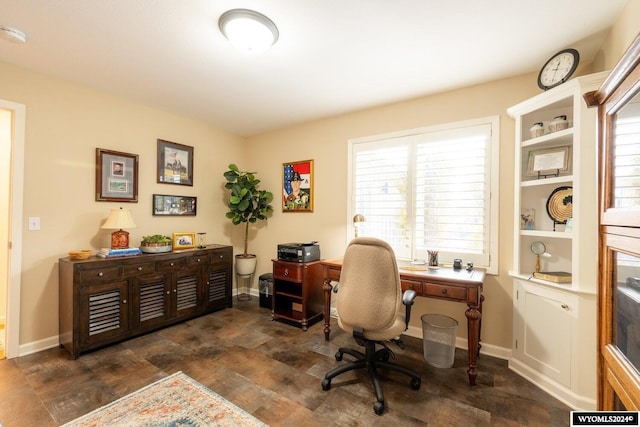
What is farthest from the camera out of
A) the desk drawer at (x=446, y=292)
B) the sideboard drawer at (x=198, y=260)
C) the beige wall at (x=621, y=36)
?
the sideboard drawer at (x=198, y=260)

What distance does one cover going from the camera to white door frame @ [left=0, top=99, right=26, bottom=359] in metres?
2.43

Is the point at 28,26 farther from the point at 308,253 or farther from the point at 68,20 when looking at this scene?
the point at 308,253

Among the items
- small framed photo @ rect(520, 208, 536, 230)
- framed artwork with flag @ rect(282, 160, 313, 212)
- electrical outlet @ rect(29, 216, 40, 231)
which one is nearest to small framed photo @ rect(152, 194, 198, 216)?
electrical outlet @ rect(29, 216, 40, 231)

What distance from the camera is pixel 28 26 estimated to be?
1.91 m

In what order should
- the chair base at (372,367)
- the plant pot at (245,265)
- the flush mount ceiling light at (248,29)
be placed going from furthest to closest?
the plant pot at (245,265) < the chair base at (372,367) < the flush mount ceiling light at (248,29)

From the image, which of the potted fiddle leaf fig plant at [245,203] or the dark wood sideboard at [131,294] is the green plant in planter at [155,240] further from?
the potted fiddle leaf fig plant at [245,203]

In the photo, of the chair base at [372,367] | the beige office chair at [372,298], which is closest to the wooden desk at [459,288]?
the beige office chair at [372,298]

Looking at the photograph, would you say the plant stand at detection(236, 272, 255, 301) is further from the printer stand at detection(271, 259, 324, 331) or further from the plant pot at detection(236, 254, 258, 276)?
the printer stand at detection(271, 259, 324, 331)

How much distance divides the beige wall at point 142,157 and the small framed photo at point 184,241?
324mm

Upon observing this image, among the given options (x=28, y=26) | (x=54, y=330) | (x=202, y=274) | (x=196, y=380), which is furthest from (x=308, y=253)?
(x=28, y=26)

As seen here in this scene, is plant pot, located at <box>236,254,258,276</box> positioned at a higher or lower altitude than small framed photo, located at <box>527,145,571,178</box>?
lower

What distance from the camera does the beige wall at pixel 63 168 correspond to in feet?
8.27

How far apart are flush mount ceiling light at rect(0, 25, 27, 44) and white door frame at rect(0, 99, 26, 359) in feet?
2.37

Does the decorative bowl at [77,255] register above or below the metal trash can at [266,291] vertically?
above
